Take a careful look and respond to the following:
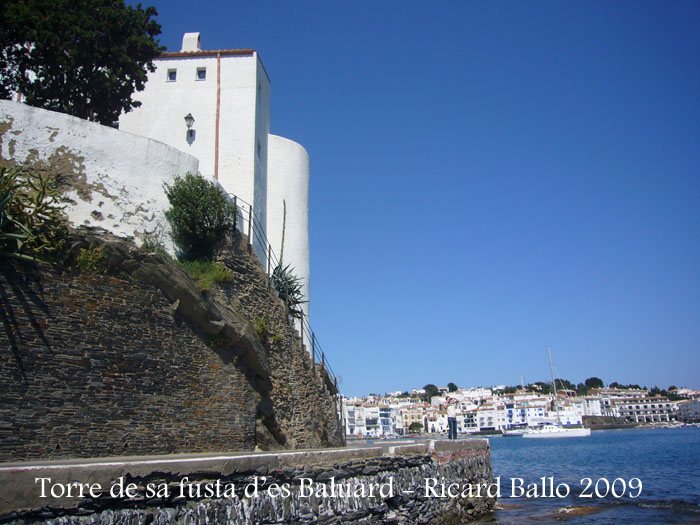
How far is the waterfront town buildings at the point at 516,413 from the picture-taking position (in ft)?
367

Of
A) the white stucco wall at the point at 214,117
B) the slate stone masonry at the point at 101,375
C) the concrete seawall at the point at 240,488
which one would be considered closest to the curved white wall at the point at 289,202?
the white stucco wall at the point at 214,117

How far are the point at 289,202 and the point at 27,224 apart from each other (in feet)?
46.1

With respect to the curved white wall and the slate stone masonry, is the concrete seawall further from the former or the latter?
the curved white wall

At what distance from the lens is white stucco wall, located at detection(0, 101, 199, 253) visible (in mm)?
12055

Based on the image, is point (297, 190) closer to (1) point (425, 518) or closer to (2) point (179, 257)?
(2) point (179, 257)

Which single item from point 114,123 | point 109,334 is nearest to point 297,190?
point 114,123

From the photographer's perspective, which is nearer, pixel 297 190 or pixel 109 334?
pixel 109 334

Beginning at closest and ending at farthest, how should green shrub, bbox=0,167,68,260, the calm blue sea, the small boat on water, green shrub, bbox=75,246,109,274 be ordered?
green shrub, bbox=0,167,68,260, green shrub, bbox=75,246,109,274, the calm blue sea, the small boat on water

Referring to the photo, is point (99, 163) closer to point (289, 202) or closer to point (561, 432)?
point (289, 202)

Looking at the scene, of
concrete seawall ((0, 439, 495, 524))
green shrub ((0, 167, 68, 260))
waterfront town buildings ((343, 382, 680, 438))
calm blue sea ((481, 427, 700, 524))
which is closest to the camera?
concrete seawall ((0, 439, 495, 524))

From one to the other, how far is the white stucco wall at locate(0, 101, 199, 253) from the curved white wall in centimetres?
815

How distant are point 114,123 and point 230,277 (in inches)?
301

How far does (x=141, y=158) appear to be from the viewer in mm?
14172

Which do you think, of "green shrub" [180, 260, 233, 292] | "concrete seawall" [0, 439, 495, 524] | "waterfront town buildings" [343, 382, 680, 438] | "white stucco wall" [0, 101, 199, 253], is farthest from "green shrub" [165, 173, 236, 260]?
"waterfront town buildings" [343, 382, 680, 438]
